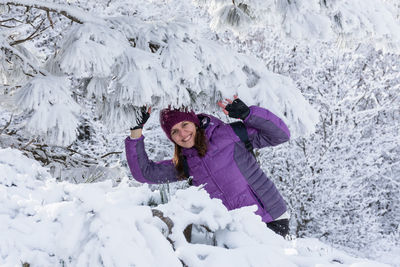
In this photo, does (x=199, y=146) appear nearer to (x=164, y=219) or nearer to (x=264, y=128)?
(x=264, y=128)

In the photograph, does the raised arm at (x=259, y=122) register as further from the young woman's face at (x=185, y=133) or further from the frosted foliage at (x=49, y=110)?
the frosted foliage at (x=49, y=110)

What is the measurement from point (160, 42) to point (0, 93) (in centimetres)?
172

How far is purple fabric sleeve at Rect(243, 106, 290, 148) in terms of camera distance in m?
2.67

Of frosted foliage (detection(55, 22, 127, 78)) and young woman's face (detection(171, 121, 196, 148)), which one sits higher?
frosted foliage (detection(55, 22, 127, 78))

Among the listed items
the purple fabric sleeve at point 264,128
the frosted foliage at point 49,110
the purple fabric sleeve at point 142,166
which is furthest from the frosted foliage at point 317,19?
the frosted foliage at point 49,110

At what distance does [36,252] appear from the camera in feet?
3.83

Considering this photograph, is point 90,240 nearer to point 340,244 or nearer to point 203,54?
point 203,54

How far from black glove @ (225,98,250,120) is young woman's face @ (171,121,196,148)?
1.00 ft

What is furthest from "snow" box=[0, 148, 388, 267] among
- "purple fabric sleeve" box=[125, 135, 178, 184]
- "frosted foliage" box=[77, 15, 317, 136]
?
"purple fabric sleeve" box=[125, 135, 178, 184]

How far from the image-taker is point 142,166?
3000 mm

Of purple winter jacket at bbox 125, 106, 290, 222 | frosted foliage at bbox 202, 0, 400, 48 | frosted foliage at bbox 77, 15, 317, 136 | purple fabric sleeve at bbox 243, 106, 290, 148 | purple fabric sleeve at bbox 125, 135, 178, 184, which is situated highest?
frosted foliage at bbox 202, 0, 400, 48

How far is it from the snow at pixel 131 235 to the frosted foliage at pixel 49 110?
0.90m

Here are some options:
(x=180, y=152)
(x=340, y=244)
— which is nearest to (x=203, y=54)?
(x=180, y=152)

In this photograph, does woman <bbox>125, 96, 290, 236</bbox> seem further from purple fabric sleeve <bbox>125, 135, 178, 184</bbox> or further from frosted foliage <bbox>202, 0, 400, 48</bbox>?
frosted foliage <bbox>202, 0, 400, 48</bbox>
